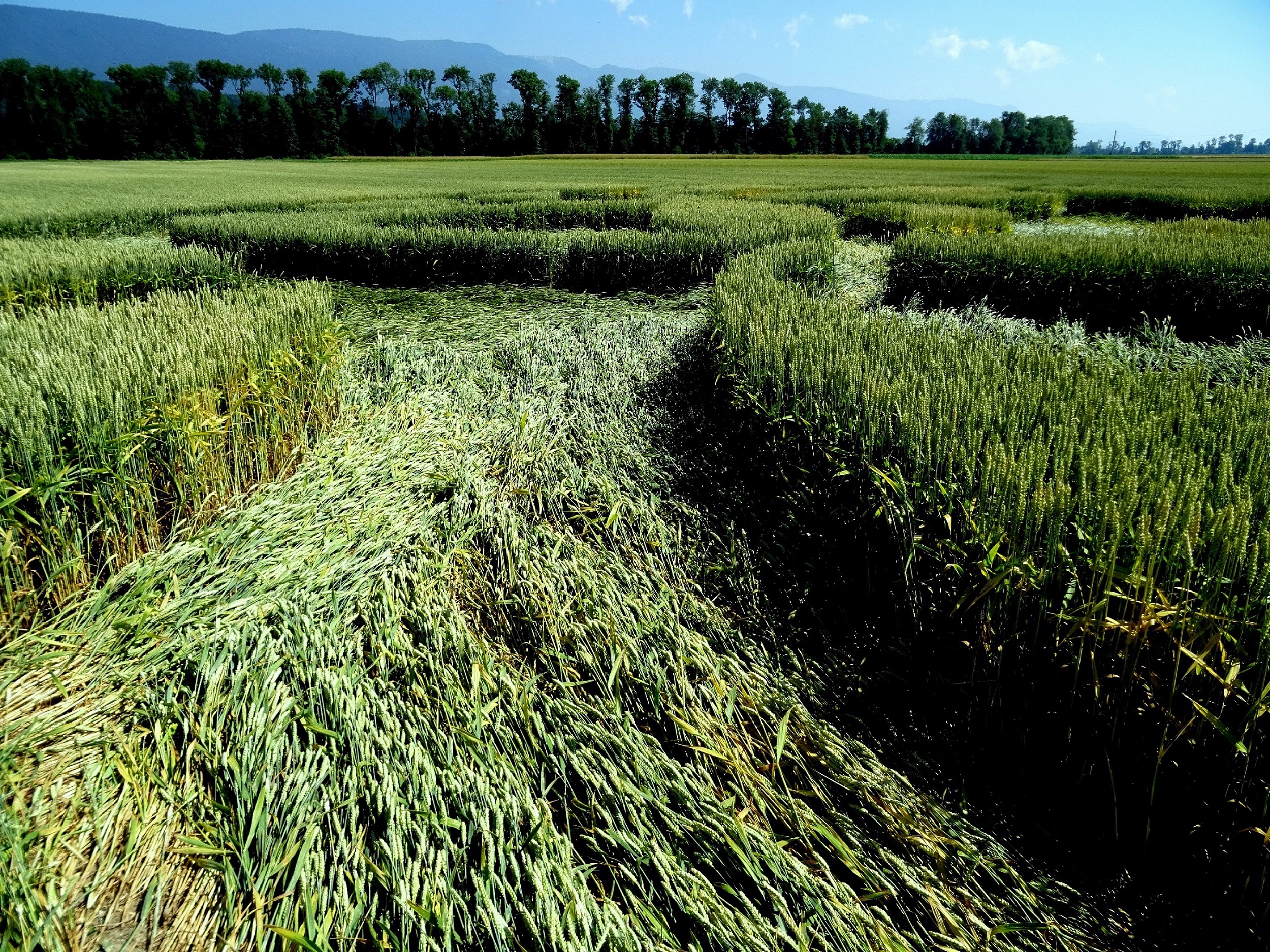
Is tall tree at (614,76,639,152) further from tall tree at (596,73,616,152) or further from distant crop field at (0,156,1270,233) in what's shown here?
distant crop field at (0,156,1270,233)

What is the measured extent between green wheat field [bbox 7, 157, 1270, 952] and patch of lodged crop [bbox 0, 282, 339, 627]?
0.03 metres

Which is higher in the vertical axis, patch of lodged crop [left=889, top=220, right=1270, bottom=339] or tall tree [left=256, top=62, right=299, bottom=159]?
tall tree [left=256, top=62, right=299, bottom=159]

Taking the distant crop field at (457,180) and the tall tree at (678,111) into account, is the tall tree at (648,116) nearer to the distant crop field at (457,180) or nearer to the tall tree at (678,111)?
the tall tree at (678,111)

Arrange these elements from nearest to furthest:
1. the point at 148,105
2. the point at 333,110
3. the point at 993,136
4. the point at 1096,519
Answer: the point at 1096,519 < the point at 148,105 < the point at 333,110 < the point at 993,136

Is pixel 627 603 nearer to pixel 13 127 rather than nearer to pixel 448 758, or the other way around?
pixel 448 758

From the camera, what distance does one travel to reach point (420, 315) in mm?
7410

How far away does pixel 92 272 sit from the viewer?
644 cm

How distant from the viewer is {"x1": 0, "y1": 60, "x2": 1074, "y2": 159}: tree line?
2106 inches

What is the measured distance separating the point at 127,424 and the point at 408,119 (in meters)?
76.4

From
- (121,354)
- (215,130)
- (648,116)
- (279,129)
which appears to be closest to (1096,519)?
(121,354)

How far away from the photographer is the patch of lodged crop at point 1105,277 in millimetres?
6301

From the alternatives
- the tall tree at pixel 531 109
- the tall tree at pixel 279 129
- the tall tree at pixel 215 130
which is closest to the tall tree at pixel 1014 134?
the tall tree at pixel 531 109

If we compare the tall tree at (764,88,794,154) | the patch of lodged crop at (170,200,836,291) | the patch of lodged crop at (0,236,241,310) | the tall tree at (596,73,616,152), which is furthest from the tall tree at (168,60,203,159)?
the patch of lodged crop at (0,236,241,310)

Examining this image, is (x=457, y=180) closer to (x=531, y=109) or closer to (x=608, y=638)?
(x=608, y=638)
